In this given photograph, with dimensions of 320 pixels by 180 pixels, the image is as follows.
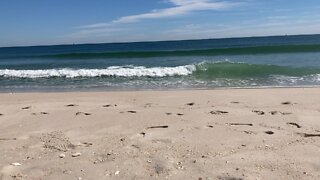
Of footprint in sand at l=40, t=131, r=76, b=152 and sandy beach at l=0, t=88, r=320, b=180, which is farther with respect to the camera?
footprint in sand at l=40, t=131, r=76, b=152

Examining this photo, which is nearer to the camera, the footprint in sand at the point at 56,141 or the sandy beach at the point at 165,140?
the sandy beach at the point at 165,140

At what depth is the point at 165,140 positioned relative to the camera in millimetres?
4453

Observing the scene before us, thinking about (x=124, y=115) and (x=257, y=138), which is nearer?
(x=257, y=138)

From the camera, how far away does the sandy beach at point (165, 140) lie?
11.6 ft

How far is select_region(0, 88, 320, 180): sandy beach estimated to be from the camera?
3543 millimetres

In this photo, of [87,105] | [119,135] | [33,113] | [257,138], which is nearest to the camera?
[257,138]

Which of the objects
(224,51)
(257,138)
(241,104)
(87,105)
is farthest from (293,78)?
(224,51)

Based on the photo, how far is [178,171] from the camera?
350cm

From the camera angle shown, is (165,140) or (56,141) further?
(56,141)

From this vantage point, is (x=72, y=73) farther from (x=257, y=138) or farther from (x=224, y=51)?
(x=224, y=51)

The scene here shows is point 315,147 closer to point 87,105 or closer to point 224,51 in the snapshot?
point 87,105

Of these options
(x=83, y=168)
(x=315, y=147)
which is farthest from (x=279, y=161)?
(x=83, y=168)

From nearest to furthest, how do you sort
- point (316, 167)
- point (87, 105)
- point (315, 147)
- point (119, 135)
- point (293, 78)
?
point (316, 167) < point (315, 147) < point (119, 135) < point (87, 105) < point (293, 78)

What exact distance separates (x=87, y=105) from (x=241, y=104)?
2.65 metres
